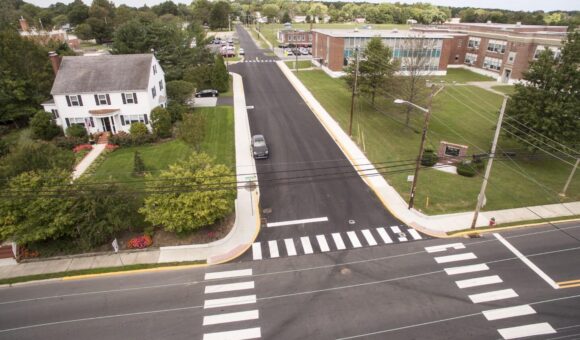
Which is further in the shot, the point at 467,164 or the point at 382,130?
the point at 382,130

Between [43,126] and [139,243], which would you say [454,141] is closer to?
[139,243]

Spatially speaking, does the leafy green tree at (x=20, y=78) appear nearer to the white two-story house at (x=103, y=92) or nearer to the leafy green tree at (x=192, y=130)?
the white two-story house at (x=103, y=92)

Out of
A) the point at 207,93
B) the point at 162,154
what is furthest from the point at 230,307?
the point at 207,93

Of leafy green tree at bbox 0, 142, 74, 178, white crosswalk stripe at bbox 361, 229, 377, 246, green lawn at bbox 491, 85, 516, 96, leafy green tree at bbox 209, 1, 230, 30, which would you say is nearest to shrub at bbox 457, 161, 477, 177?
white crosswalk stripe at bbox 361, 229, 377, 246

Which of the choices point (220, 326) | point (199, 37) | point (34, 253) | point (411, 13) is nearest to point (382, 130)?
point (220, 326)

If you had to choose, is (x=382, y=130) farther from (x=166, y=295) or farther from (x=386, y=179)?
(x=166, y=295)

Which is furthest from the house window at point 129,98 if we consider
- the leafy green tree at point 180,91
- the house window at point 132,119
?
the leafy green tree at point 180,91
